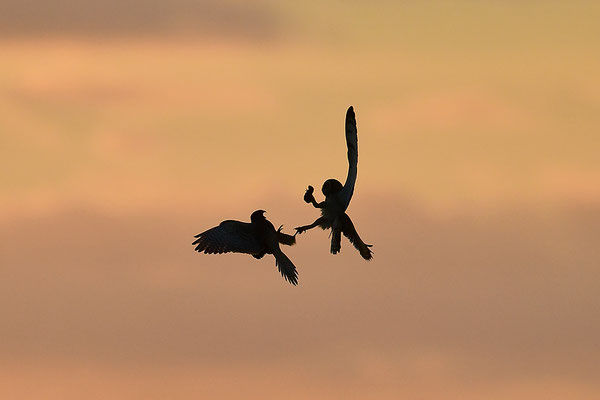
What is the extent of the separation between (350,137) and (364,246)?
3743 mm

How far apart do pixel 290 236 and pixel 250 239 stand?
4.95 feet

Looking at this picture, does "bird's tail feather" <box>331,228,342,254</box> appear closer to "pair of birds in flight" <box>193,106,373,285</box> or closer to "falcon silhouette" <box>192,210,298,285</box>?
"pair of birds in flight" <box>193,106,373,285</box>

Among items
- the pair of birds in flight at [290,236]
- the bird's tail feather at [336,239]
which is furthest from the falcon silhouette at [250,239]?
the bird's tail feather at [336,239]

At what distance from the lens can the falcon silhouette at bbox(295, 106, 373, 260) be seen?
151 feet

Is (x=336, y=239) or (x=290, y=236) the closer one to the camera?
(x=336, y=239)

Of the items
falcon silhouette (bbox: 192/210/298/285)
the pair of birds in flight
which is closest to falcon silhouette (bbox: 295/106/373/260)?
the pair of birds in flight

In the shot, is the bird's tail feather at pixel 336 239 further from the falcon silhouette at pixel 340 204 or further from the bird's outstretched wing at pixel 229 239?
the bird's outstretched wing at pixel 229 239

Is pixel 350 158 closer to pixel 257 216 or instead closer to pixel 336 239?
pixel 336 239

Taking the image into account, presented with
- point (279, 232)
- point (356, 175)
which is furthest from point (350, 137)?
point (279, 232)

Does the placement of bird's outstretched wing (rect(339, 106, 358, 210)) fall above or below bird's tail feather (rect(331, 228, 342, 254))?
above

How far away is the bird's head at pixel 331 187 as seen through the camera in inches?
1807

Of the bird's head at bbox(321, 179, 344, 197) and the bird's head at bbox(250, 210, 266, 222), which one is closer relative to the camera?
the bird's head at bbox(321, 179, 344, 197)

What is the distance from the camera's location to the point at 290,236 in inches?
1954

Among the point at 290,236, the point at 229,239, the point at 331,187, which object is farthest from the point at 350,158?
the point at 229,239
